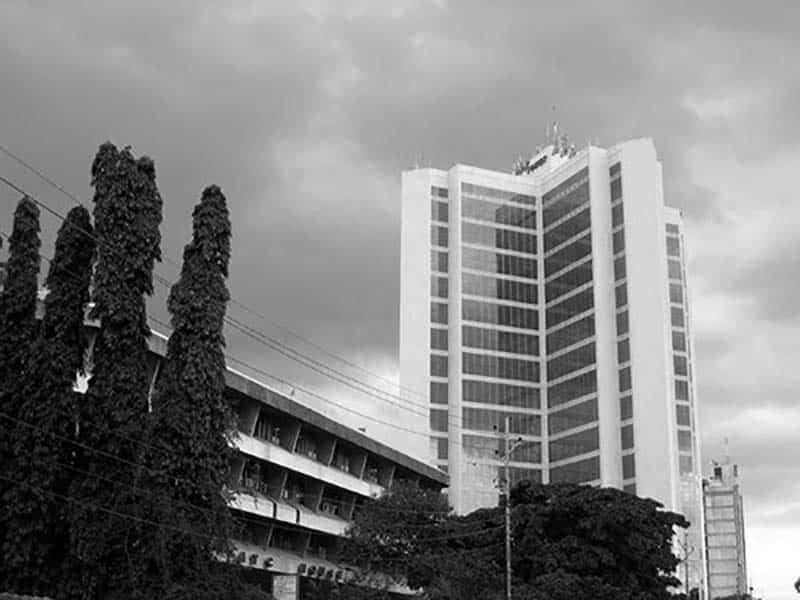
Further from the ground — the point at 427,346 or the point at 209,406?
the point at 427,346

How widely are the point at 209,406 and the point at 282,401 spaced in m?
21.5

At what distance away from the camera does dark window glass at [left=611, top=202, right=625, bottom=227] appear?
427ft

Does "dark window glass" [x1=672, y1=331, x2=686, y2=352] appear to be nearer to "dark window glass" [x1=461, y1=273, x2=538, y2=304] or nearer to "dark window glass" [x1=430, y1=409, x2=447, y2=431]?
"dark window glass" [x1=461, y1=273, x2=538, y2=304]

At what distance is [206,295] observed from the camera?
47438 mm

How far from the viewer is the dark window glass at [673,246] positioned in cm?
13625

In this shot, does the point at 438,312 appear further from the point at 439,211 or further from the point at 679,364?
the point at 679,364

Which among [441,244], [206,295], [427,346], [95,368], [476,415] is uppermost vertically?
[441,244]

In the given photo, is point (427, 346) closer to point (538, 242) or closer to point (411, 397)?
point (411, 397)

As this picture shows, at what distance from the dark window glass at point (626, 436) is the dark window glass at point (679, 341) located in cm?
1077

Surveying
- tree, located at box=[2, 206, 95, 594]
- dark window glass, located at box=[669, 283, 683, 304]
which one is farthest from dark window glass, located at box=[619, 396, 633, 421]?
tree, located at box=[2, 206, 95, 594]

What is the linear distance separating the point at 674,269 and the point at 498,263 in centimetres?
2078

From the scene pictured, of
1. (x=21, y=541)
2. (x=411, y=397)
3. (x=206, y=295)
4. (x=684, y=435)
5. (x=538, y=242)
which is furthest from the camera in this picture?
(x=538, y=242)

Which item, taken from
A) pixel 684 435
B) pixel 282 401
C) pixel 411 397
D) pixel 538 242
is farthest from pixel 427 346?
pixel 282 401

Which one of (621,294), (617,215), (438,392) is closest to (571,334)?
(621,294)
